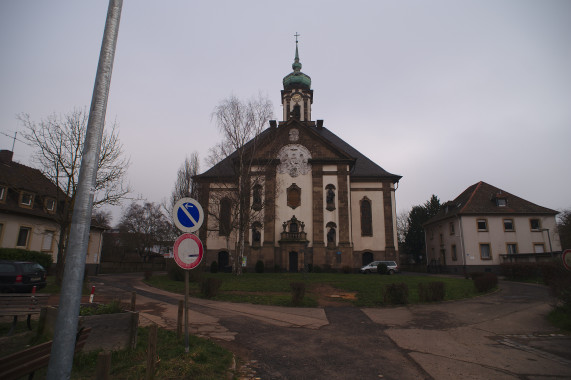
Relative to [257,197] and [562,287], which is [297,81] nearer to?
[257,197]

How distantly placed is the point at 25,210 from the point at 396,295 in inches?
1022

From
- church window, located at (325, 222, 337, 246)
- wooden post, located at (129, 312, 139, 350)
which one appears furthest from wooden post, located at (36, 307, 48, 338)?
church window, located at (325, 222, 337, 246)

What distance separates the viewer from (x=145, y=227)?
5825cm

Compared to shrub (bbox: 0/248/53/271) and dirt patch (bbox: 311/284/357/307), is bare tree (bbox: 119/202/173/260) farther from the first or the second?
dirt patch (bbox: 311/284/357/307)

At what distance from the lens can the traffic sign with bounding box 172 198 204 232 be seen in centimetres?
616

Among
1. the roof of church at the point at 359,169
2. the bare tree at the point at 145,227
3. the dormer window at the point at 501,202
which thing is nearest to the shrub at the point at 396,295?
the roof of church at the point at 359,169

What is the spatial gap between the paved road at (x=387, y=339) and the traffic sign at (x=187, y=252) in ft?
7.47

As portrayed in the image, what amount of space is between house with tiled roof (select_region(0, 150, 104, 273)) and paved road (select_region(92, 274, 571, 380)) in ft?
54.1

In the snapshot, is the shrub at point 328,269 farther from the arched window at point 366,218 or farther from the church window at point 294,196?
the church window at point 294,196

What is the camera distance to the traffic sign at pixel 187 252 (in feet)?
19.5

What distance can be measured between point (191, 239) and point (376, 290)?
44.4 feet

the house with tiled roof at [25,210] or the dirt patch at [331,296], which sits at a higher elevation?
the house with tiled roof at [25,210]

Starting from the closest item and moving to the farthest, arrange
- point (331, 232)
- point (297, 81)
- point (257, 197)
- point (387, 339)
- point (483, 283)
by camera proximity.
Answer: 1. point (387, 339)
2. point (483, 283)
3. point (257, 197)
4. point (331, 232)
5. point (297, 81)

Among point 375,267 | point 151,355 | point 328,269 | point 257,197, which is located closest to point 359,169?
point 375,267
